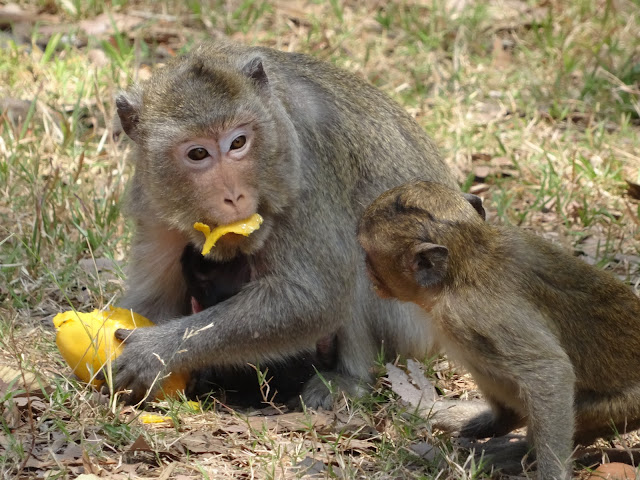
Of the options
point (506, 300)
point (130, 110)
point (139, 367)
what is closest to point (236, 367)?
point (139, 367)

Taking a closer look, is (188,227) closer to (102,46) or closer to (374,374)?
(374,374)

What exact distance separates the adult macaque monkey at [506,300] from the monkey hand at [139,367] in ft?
4.74

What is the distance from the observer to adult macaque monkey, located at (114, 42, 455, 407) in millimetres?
5328

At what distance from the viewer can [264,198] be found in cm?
546

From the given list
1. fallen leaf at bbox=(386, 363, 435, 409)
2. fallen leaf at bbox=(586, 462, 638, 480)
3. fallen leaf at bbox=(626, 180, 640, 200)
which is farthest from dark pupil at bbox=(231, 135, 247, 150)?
fallen leaf at bbox=(626, 180, 640, 200)

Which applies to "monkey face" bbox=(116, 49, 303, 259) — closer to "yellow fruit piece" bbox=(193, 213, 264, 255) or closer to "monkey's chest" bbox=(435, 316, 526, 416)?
"yellow fruit piece" bbox=(193, 213, 264, 255)

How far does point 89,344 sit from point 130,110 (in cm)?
133

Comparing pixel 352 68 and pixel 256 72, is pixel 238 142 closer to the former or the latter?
pixel 256 72

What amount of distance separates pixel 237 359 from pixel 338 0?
6.89 metres

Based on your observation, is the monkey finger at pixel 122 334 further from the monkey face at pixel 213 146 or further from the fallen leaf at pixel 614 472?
the fallen leaf at pixel 614 472

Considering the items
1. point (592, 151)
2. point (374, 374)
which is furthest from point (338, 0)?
point (374, 374)

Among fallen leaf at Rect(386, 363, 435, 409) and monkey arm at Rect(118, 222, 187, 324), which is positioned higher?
monkey arm at Rect(118, 222, 187, 324)


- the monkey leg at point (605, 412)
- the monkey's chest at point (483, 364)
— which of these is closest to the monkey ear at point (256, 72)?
the monkey's chest at point (483, 364)

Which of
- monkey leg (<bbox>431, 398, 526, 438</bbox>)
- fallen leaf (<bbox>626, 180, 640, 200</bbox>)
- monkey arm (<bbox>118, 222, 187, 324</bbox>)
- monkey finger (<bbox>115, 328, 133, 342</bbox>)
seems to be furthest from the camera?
fallen leaf (<bbox>626, 180, 640, 200</bbox>)
